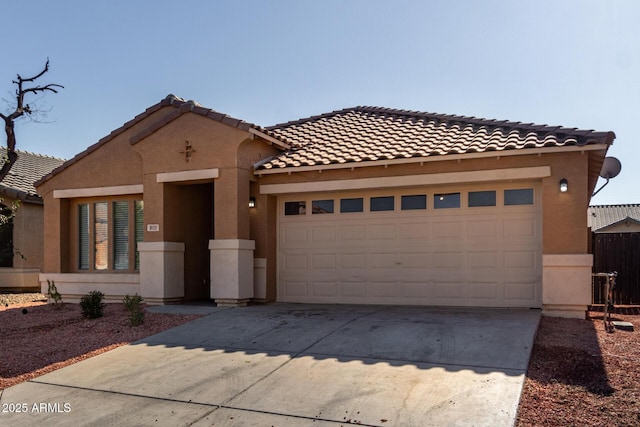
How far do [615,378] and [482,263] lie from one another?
469cm

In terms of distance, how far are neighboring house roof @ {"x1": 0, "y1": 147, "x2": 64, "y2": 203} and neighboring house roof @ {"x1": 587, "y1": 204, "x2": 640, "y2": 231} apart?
1387 inches

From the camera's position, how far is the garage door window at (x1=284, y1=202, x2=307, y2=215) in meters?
12.1

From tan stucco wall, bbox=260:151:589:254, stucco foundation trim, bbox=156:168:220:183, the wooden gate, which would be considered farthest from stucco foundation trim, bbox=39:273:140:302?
the wooden gate

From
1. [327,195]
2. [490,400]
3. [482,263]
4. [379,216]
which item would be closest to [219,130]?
[327,195]

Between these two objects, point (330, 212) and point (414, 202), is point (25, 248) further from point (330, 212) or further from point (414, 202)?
point (414, 202)

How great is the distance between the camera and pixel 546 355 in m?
6.75

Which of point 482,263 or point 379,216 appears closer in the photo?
point 482,263

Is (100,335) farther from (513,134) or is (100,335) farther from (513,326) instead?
(513,134)

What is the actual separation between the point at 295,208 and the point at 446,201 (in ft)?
11.5

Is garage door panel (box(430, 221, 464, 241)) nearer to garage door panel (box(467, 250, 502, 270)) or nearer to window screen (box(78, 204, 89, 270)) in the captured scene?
garage door panel (box(467, 250, 502, 270))

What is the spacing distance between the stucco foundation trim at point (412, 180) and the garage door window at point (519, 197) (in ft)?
1.43

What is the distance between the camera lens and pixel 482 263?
10469mm

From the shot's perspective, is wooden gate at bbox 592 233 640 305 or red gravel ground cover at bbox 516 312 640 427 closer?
red gravel ground cover at bbox 516 312 640 427

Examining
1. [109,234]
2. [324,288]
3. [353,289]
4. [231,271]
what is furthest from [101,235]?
[353,289]
